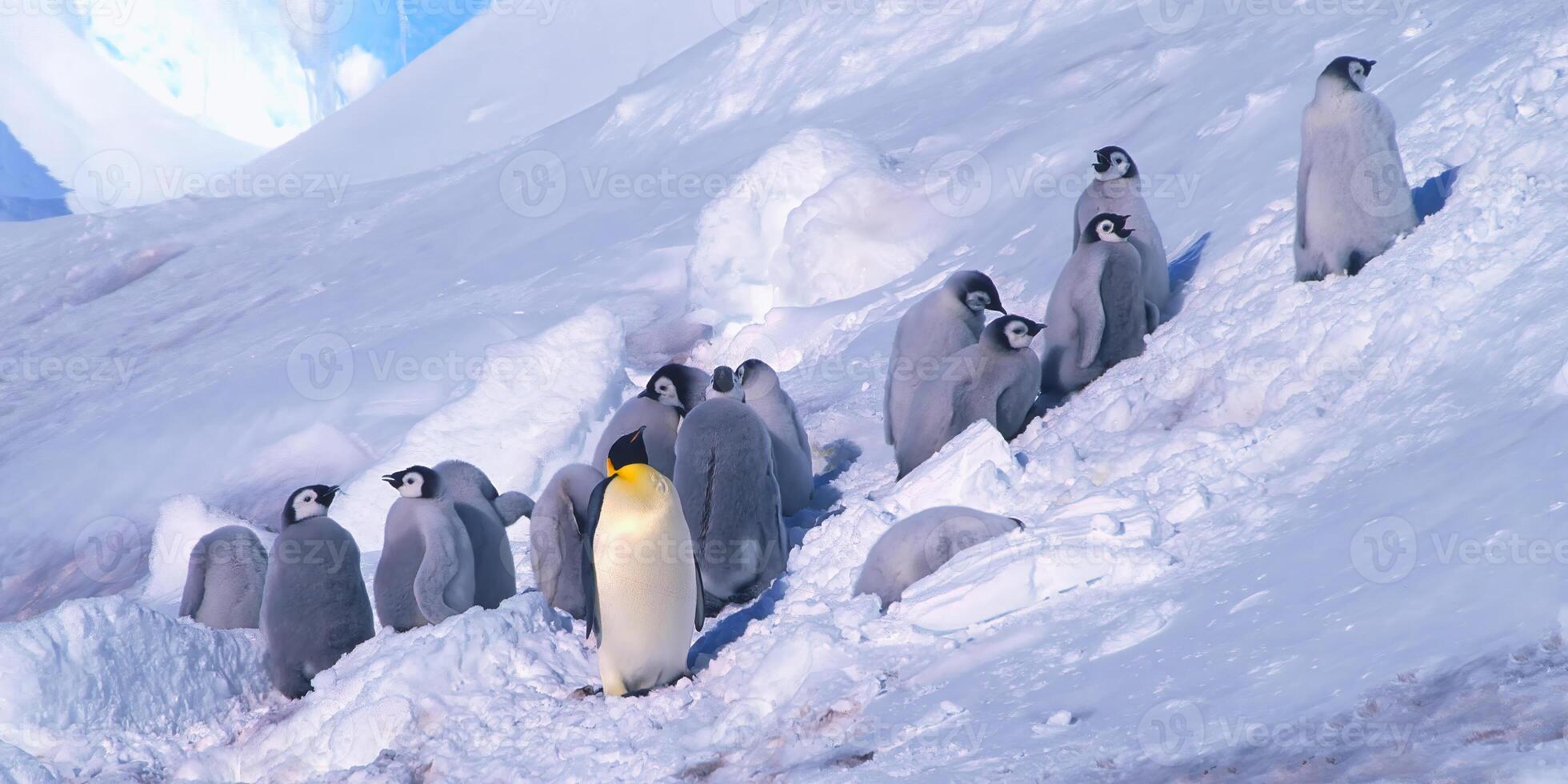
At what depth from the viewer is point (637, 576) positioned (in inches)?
154

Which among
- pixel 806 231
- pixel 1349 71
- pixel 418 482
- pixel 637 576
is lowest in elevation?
pixel 637 576

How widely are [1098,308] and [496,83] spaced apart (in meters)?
24.2

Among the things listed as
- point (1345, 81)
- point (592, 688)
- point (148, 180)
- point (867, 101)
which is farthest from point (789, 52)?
point (148, 180)

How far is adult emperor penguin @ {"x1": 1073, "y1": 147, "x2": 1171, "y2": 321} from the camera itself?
5.91 metres

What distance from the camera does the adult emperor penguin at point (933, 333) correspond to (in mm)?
5906

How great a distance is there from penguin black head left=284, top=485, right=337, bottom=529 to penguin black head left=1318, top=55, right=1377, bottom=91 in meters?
3.95

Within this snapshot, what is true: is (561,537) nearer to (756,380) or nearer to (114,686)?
(756,380)

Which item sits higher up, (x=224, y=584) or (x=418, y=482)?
(x=418, y=482)

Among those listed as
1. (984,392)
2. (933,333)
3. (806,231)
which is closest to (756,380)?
(933,333)

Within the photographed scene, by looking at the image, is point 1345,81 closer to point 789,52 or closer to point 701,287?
point 701,287

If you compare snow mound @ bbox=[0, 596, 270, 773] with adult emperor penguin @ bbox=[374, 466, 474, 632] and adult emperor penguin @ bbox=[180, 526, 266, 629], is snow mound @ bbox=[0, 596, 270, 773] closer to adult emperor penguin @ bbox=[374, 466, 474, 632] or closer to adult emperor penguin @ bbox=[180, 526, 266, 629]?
adult emperor penguin @ bbox=[374, 466, 474, 632]

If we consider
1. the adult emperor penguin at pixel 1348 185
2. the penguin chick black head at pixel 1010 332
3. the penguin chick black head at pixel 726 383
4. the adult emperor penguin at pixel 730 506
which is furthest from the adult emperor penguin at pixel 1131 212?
the adult emperor penguin at pixel 730 506

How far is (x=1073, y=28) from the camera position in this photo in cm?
1389

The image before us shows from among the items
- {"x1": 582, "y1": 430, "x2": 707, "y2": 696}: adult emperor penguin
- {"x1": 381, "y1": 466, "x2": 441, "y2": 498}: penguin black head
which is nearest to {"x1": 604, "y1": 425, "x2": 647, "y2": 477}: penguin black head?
{"x1": 582, "y1": 430, "x2": 707, "y2": 696}: adult emperor penguin
